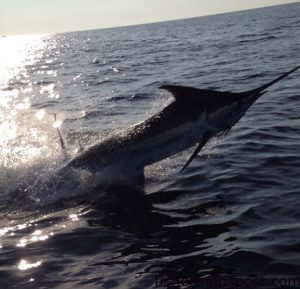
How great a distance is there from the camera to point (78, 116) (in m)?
17.7

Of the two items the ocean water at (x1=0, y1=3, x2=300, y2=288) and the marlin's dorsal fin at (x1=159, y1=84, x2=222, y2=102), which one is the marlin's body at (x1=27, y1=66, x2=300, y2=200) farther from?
the ocean water at (x1=0, y1=3, x2=300, y2=288)

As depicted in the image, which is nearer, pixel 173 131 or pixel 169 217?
pixel 169 217

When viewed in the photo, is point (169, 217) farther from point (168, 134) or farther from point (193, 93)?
point (193, 93)

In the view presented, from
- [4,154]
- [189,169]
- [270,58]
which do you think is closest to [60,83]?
[270,58]

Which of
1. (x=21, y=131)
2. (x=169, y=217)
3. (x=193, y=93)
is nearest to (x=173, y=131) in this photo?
(x=193, y=93)

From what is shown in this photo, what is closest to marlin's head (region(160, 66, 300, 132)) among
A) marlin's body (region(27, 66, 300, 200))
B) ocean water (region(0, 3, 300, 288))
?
marlin's body (region(27, 66, 300, 200))

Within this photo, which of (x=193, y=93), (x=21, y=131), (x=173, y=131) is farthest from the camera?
(x=21, y=131)

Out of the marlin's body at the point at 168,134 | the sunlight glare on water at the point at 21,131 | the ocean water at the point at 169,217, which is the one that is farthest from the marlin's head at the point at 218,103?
the sunlight glare on water at the point at 21,131

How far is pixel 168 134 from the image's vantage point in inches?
361

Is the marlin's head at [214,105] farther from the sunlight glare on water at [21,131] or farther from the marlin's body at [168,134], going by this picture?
the sunlight glare on water at [21,131]

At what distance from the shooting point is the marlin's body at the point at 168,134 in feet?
28.7

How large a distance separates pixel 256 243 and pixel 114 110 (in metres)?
11.8

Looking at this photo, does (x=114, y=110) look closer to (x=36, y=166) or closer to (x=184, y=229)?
(x=36, y=166)

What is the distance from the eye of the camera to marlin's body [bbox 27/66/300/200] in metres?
8.74
